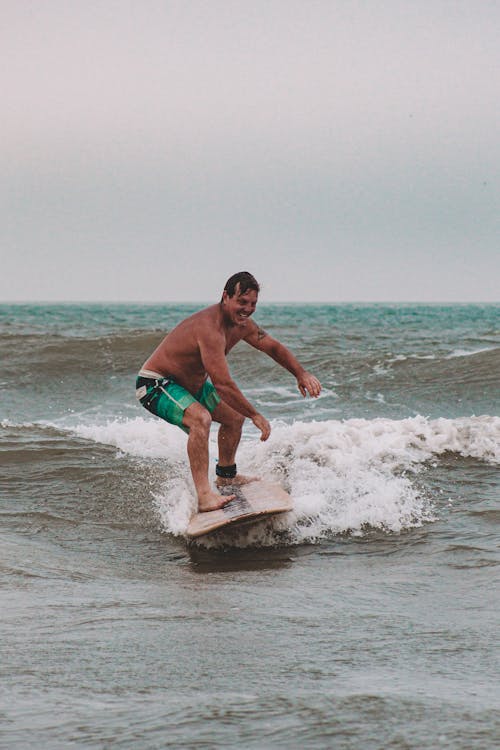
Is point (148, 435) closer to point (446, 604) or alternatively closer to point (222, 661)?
point (446, 604)

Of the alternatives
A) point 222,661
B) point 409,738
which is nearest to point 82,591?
point 222,661

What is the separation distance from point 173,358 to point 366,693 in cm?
395

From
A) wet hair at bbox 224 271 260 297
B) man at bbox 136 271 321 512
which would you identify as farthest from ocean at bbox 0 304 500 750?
wet hair at bbox 224 271 260 297

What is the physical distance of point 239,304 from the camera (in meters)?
6.07

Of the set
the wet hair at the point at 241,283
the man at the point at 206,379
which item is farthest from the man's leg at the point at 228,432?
the wet hair at the point at 241,283

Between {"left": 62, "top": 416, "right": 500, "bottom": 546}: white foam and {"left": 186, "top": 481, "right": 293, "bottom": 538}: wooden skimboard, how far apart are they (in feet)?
0.54

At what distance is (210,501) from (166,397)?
2.77 ft

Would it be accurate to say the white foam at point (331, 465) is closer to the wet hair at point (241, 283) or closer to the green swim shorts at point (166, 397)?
the green swim shorts at point (166, 397)

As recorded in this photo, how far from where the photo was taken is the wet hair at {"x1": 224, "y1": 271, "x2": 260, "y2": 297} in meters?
6.02

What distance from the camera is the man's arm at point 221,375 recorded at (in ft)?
19.6

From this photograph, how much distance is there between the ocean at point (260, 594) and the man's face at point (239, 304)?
4.99 ft

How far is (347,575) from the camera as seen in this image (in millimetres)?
5031

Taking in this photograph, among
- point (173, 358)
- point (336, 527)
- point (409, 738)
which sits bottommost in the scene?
point (336, 527)

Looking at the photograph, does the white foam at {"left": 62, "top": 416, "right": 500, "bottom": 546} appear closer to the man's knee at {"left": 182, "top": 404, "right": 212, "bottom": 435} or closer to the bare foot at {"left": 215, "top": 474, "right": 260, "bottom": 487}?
the bare foot at {"left": 215, "top": 474, "right": 260, "bottom": 487}
